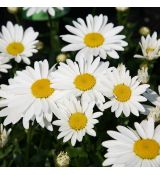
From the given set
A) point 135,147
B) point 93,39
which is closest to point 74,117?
point 135,147

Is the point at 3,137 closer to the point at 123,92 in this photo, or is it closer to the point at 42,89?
the point at 42,89

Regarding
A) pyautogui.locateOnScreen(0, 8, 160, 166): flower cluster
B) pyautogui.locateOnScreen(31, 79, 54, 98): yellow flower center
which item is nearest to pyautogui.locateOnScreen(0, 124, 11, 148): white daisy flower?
pyautogui.locateOnScreen(0, 8, 160, 166): flower cluster

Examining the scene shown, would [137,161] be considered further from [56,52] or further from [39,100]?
[56,52]

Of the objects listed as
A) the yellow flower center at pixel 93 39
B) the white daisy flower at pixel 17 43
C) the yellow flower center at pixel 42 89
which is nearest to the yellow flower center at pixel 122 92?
the yellow flower center at pixel 42 89

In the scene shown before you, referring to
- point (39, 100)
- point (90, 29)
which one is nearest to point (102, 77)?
point (39, 100)

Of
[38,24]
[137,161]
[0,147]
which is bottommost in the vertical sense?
[137,161]
